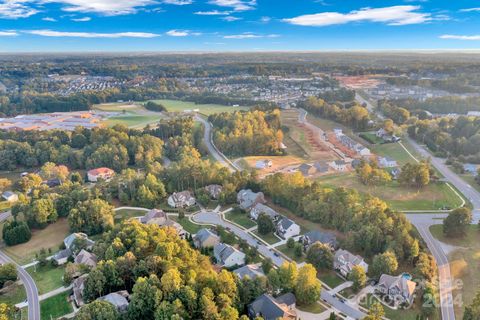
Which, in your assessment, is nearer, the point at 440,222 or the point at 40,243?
the point at 40,243

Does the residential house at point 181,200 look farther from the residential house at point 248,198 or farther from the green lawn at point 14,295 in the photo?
the green lawn at point 14,295

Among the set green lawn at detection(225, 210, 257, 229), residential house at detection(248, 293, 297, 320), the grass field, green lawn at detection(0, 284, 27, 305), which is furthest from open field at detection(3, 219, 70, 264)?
the grass field

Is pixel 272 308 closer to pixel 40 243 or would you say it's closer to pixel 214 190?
pixel 214 190

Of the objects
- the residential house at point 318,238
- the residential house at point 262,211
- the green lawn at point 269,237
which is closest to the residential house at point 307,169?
the residential house at point 262,211

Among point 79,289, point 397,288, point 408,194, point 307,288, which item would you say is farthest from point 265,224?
point 408,194

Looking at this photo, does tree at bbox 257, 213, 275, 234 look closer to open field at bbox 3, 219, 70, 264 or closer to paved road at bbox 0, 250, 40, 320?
open field at bbox 3, 219, 70, 264

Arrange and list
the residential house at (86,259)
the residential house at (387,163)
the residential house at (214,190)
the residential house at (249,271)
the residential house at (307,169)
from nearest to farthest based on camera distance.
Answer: the residential house at (249,271) → the residential house at (86,259) → the residential house at (214,190) → the residential house at (307,169) → the residential house at (387,163)
